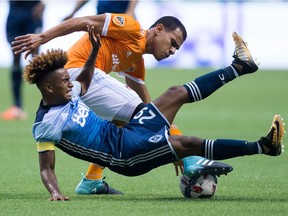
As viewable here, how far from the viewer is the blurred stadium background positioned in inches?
931

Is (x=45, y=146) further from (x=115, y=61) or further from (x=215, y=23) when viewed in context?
(x=215, y=23)

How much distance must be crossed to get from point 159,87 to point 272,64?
A: 5.11 m

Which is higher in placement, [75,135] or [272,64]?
[75,135]

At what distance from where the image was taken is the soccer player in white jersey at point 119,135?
23.9 feet

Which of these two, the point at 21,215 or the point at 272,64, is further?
the point at 272,64

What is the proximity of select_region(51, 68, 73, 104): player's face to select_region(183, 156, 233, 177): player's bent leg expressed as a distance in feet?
3.79

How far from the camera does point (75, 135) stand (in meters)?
7.45

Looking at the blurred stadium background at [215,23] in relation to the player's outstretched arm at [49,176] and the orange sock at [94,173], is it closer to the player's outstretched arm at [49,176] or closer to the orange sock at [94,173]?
the orange sock at [94,173]

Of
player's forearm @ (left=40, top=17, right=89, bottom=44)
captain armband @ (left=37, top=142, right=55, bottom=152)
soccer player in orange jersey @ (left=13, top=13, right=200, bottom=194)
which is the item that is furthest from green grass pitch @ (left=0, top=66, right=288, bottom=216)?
player's forearm @ (left=40, top=17, right=89, bottom=44)

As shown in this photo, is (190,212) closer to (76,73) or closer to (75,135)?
(75,135)

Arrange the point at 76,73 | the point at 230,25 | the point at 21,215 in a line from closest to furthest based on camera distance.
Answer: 1. the point at 21,215
2. the point at 76,73
3. the point at 230,25

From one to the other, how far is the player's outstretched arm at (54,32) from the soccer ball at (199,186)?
161 centimetres

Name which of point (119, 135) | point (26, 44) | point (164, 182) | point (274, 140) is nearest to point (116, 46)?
point (26, 44)

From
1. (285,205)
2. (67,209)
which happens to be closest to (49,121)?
(67,209)
